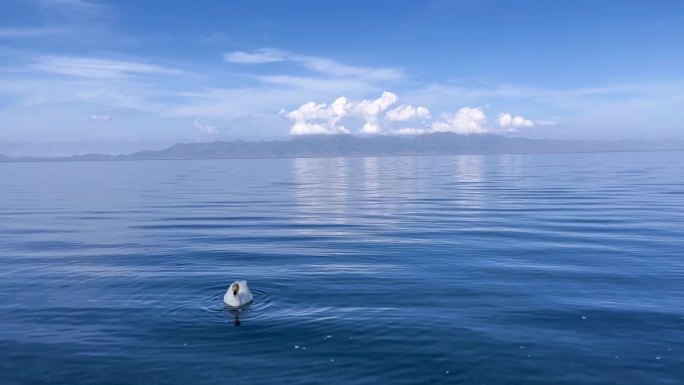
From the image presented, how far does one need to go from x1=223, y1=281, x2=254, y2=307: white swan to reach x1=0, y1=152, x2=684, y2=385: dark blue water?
16.6 inches

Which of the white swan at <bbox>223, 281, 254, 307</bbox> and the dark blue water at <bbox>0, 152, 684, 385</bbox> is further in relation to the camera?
the white swan at <bbox>223, 281, 254, 307</bbox>

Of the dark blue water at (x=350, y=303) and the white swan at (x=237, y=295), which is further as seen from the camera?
the white swan at (x=237, y=295)

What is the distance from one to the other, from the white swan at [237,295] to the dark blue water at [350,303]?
0.42 meters

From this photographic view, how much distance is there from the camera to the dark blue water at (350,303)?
53.0ft

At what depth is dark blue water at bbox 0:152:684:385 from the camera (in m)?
16.2

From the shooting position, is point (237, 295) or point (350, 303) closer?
point (237, 295)

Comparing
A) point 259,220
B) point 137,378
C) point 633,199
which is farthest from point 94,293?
point 633,199

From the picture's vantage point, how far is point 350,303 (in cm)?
2238

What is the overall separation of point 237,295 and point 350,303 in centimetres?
431

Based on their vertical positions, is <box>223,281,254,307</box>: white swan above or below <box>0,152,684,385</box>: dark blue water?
above

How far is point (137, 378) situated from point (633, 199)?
60295 mm

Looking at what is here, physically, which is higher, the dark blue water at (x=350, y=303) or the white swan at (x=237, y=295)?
the white swan at (x=237, y=295)

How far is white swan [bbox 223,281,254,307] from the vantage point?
21344mm

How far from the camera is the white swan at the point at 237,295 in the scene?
21344 millimetres
